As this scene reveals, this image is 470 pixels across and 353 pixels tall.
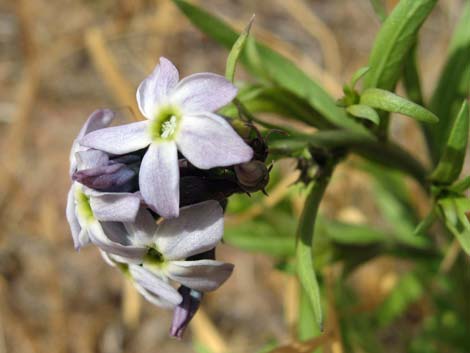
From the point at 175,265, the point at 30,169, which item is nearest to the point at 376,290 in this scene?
the point at 175,265

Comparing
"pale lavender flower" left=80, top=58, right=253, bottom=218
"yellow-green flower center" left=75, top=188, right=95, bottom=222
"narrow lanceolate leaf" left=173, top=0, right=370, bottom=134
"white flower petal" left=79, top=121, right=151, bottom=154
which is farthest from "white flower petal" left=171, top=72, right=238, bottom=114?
"narrow lanceolate leaf" left=173, top=0, right=370, bottom=134

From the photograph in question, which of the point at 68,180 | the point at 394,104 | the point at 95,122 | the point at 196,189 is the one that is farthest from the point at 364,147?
the point at 68,180

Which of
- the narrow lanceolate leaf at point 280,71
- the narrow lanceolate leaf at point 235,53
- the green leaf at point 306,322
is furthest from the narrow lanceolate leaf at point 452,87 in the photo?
the narrow lanceolate leaf at point 235,53

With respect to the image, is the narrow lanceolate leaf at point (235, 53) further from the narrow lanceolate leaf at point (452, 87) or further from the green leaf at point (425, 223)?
the narrow lanceolate leaf at point (452, 87)

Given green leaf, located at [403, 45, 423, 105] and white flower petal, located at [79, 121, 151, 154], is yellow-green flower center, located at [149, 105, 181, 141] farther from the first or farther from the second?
green leaf, located at [403, 45, 423, 105]

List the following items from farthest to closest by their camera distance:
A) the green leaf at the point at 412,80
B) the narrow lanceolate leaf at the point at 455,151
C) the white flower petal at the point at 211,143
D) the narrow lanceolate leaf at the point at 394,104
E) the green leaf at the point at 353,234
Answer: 1. the green leaf at the point at 353,234
2. the green leaf at the point at 412,80
3. the narrow lanceolate leaf at the point at 455,151
4. the narrow lanceolate leaf at the point at 394,104
5. the white flower petal at the point at 211,143

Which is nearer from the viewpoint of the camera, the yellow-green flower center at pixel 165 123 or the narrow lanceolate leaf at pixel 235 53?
the yellow-green flower center at pixel 165 123
